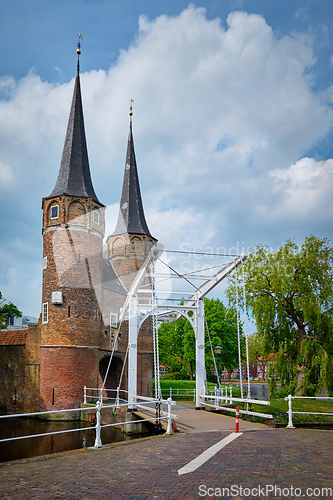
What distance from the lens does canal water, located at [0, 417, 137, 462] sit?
1609cm

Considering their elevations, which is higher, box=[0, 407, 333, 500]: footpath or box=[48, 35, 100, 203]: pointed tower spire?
box=[48, 35, 100, 203]: pointed tower spire

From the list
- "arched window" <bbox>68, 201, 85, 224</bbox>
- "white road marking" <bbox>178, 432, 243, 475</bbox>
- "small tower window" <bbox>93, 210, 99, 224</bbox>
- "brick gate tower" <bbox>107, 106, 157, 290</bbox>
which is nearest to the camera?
"white road marking" <bbox>178, 432, 243, 475</bbox>

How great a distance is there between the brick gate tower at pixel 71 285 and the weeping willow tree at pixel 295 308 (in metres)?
10.1

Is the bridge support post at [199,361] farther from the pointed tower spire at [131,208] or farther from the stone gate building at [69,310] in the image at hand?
the pointed tower spire at [131,208]

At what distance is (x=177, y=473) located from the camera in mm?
6113

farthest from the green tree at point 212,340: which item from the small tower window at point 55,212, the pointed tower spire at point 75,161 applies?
the pointed tower spire at point 75,161

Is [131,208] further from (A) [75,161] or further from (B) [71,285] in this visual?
(B) [71,285]

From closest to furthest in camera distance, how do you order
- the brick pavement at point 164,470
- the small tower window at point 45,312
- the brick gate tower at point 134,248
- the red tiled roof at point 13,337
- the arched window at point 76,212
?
the brick pavement at point 164,470 → the small tower window at point 45,312 → the arched window at point 76,212 → the red tiled roof at point 13,337 → the brick gate tower at point 134,248

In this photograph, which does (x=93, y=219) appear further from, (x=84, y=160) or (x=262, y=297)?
(x=262, y=297)

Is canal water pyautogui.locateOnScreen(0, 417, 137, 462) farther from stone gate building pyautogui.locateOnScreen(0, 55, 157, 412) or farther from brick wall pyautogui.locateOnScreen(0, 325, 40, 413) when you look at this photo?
brick wall pyautogui.locateOnScreen(0, 325, 40, 413)

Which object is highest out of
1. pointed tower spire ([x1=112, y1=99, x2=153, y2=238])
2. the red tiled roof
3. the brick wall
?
pointed tower spire ([x1=112, y1=99, x2=153, y2=238])

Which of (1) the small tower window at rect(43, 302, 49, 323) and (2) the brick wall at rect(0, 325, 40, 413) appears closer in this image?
(1) the small tower window at rect(43, 302, 49, 323)

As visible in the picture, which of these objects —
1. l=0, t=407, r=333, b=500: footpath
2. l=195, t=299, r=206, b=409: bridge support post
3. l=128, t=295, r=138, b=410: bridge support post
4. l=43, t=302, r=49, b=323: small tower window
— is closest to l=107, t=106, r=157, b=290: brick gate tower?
l=43, t=302, r=49, b=323: small tower window

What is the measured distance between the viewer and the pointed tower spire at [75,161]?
90.6ft
